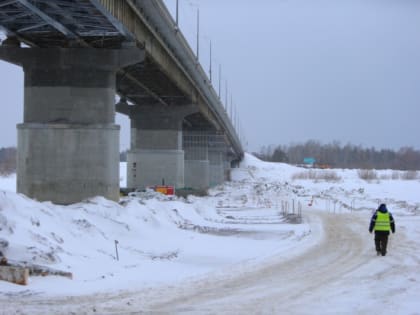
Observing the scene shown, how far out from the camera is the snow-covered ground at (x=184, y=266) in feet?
29.4

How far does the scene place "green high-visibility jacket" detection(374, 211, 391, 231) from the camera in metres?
15.6

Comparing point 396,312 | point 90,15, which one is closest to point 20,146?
point 90,15

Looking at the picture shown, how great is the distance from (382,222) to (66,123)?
12171mm

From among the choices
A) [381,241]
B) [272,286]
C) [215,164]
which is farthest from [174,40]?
[215,164]

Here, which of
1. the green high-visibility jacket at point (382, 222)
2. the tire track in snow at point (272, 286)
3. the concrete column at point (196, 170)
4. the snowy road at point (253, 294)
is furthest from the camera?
the concrete column at point (196, 170)

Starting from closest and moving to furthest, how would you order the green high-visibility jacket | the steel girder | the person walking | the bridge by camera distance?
the person walking, the green high-visibility jacket, the steel girder, the bridge

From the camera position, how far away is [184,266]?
13008 millimetres

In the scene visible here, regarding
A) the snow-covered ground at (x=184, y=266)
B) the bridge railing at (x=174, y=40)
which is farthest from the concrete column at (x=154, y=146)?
the snow-covered ground at (x=184, y=266)

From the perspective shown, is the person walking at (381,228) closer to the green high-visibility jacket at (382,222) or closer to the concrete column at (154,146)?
the green high-visibility jacket at (382,222)

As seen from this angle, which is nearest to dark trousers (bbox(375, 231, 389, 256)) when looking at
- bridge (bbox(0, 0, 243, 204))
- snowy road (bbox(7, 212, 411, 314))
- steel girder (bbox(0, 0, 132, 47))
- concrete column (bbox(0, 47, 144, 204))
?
snowy road (bbox(7, 212, 411, 314))

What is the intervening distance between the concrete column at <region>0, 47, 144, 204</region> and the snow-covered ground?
3850mm

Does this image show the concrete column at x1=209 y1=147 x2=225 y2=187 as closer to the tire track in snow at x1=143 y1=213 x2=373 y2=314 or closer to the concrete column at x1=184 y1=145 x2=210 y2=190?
the concrete column at x1=184 y1=145 x2=210 y2=190

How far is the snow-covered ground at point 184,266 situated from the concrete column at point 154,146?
2117cm

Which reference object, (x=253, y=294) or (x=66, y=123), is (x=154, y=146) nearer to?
(x=66, y=123)
